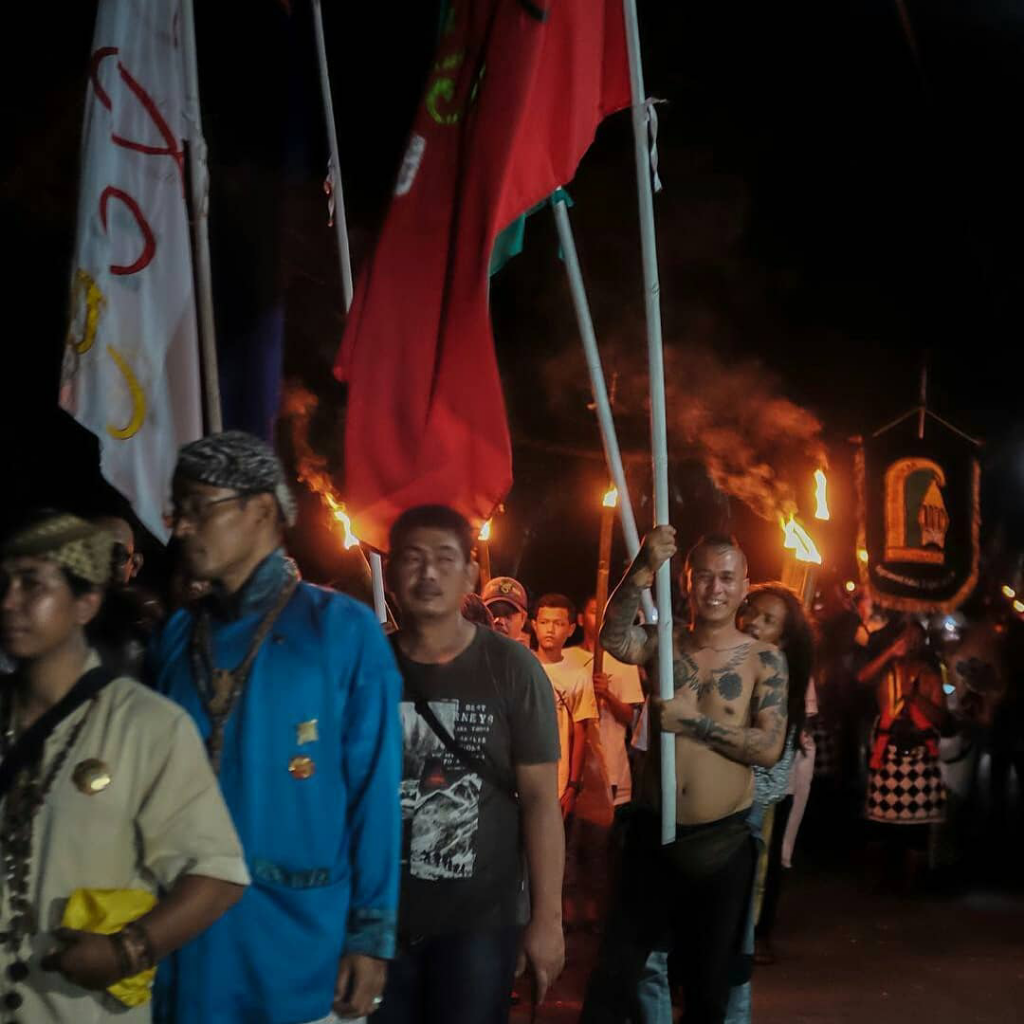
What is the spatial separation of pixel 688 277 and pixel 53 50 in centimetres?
980

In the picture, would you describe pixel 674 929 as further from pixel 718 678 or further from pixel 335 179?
pixel 335 179

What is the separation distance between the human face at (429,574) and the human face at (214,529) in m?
0.80

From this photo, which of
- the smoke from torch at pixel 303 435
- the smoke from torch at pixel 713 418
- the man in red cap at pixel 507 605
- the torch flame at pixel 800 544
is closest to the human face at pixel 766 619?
A: the torch flame at pixel 800 544

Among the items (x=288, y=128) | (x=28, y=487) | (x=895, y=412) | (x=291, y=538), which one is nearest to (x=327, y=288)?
(x=291, y=538)

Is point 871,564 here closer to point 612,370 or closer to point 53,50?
point 612,370

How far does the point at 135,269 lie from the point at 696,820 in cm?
304

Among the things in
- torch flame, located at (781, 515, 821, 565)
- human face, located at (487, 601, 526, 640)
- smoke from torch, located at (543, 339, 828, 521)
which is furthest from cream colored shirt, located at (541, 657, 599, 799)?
Answer: smoke from torch, located at (543, 339, 828, 521)

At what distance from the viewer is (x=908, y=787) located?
37.9 feet

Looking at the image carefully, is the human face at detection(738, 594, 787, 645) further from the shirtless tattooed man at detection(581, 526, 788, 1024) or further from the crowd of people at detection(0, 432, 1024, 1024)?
the shirtless tattooed man at detection(581, 526, 788, 1024)

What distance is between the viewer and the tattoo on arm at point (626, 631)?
540cm

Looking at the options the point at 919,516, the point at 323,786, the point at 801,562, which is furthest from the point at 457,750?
the point at 919,516

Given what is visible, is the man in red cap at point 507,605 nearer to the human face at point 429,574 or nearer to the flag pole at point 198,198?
the flag pole at point 198,198

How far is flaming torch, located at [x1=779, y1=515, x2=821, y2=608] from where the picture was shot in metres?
8.36

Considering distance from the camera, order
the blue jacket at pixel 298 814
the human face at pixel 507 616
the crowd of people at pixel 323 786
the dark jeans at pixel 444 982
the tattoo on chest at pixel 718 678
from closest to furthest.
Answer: the crowd of people at pixel 323 786 → the blue jacket at pixel 298 814 → the dark jeans at pixel 444 982 → the tattoo on chest at pixel 718 678 → the human face at pixel 507 616
